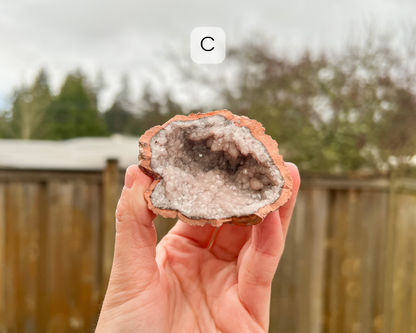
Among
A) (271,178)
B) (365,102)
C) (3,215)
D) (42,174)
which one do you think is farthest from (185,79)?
(271,178)

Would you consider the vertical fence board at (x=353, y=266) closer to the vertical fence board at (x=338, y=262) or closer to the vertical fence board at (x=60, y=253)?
the vertical fence board at (x=338, y=262)

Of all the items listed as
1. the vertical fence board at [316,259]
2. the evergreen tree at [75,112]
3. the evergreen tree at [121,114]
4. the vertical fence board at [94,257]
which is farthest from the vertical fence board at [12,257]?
the vertical fence board at [316,259]

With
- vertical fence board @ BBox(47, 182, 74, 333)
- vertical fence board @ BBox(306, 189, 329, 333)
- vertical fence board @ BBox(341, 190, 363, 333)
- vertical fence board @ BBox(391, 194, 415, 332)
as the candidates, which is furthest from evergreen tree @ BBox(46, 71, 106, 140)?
vertical fence board @ BBox(391, 194, 415, 332)

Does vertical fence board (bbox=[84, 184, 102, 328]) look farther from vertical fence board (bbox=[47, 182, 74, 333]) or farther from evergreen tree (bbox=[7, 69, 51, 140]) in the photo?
evergreen tree (bbox=[7, 69, 51, 140])

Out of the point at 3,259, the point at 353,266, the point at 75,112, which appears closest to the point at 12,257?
the point at 3,259

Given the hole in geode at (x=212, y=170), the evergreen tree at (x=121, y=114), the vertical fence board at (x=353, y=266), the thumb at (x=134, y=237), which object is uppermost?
the evergreen tree at (x=121, y=114)

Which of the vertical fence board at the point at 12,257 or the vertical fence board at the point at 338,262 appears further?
the vertical fence board at the point at 338,262
